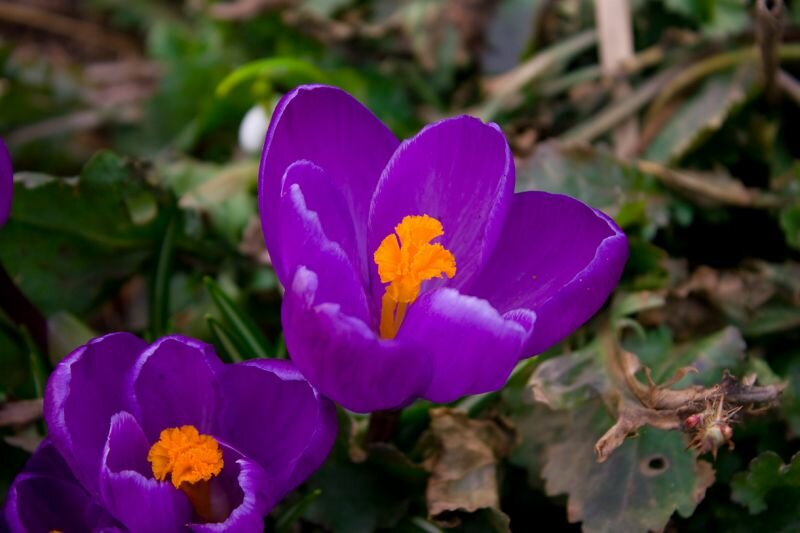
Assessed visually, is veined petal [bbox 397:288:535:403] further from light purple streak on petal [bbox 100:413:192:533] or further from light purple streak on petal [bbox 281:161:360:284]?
light purple streak on petal [bbox 100:413:192:533]

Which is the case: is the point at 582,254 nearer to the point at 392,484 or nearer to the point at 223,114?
the point at 392,484

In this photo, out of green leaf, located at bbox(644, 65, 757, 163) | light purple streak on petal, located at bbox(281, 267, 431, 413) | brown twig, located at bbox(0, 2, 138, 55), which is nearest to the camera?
light purple streak on petal, located at bbox(281, 267, 431, 413)

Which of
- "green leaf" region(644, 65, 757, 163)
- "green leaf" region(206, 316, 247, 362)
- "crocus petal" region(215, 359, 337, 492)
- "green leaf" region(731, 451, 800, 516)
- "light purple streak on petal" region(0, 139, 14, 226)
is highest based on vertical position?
"light purple streak on petal" region(0, 139, 14, 226)

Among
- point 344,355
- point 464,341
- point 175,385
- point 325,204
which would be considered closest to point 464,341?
point 464,341

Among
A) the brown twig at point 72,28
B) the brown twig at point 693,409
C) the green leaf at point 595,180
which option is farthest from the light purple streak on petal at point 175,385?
the brown twig at point 72,28

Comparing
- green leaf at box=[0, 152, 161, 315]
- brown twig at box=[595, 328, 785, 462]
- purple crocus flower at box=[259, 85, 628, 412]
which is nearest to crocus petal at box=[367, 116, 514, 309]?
purple crocus flower at box=[259, 85, 628, 412]

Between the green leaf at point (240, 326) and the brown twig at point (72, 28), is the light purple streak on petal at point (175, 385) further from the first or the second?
the brown twig at point (72, 28)

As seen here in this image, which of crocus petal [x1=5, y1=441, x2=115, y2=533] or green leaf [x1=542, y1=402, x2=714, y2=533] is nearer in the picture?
crocus petal [x1=5, y1=441, x2=115, y2=533]

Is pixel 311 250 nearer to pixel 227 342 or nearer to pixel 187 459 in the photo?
pixel 187 459

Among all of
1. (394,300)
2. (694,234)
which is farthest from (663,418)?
(694,234)
